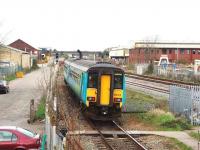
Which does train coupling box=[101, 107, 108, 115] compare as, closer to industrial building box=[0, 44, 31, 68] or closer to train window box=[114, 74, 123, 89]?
train window box=[114, 74, 123, 89]

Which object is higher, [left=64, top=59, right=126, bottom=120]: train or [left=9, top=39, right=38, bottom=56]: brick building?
[left=9, top=39, right=38, bottom=56]: brick building

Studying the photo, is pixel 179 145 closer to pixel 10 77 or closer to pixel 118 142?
pixel 118 142

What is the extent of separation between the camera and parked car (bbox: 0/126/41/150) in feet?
49.6

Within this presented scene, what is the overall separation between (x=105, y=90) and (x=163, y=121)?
10.8 feet

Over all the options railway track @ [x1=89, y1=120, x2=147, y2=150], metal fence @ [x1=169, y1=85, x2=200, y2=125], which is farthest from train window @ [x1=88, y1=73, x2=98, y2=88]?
metal fence @ [x1=169, y1=85, x2=200, y2=125]

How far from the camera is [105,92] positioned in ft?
74.6

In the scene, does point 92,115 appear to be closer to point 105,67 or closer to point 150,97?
point 105,67

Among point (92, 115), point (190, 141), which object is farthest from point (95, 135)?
point (190, 141)

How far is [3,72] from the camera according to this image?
62.7 metres

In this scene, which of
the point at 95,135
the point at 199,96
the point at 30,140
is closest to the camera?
the point at 30,140

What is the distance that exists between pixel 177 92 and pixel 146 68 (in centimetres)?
4773

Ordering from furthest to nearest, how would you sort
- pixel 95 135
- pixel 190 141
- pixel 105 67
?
pixel 105 67 → pixel 95 135 → pixel 190 141

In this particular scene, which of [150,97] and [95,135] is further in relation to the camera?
[150,97]

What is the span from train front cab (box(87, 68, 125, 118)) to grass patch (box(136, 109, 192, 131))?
2.15 meters
